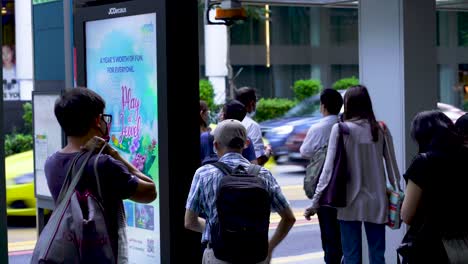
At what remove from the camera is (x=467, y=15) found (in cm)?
1321

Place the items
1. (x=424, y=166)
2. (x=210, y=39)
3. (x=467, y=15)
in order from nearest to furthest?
1. (x=424, y=166)
2. (x=467, y=15)
3. (x=210, y=39)

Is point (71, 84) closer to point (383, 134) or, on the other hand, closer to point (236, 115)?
point (236, 115)

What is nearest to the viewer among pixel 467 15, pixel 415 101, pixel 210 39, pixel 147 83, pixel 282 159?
pixel 147 83

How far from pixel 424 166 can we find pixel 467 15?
29.4 feet

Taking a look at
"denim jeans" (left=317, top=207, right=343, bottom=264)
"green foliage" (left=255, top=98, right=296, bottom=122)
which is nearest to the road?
"denim jeans" (left=317, top=207, right=343, bottom=264)

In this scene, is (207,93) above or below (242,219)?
above

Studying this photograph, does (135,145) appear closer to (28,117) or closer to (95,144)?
(95,144)

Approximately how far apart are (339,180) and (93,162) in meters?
3.35

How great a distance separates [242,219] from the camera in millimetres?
4676

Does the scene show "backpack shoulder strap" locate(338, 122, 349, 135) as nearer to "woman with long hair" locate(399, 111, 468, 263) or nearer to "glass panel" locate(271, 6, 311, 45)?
"woman with long hair" locate(399, 111, 468, 263)

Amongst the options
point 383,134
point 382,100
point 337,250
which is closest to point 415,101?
point 382,100

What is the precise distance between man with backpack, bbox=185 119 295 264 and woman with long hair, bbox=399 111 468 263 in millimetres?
733

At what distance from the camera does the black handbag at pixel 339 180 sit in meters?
7.09

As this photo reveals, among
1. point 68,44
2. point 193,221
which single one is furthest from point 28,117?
point 193,221
